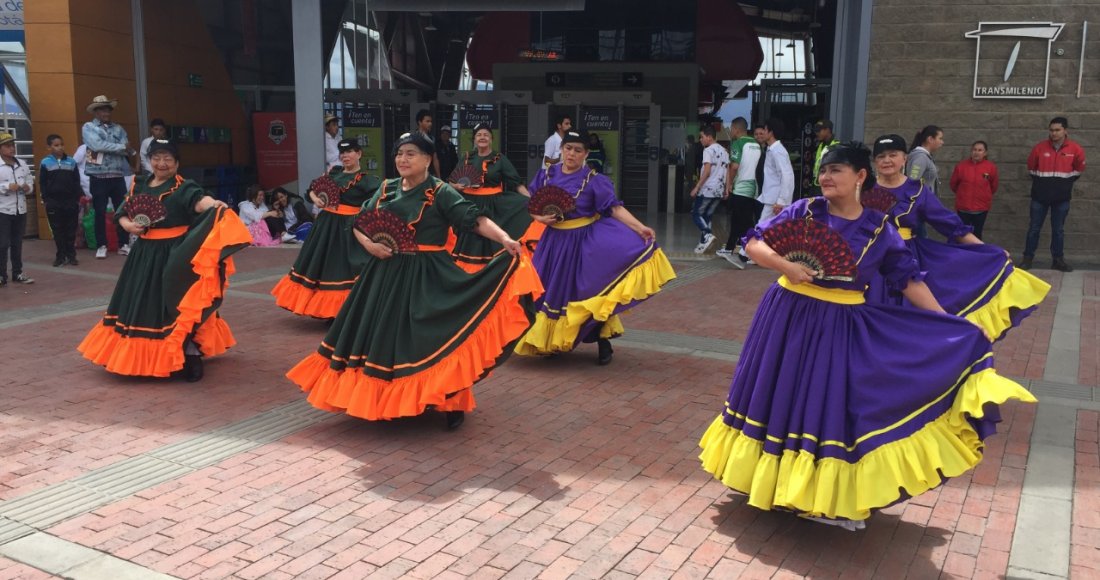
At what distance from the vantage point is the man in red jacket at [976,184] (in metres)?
12.5

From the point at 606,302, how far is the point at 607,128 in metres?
13.0

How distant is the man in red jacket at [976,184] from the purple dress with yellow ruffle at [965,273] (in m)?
6.73

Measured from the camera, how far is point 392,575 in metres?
3.74

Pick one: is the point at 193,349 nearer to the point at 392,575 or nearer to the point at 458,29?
the point at 392,575

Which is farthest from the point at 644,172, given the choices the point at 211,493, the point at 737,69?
the point at 211,493

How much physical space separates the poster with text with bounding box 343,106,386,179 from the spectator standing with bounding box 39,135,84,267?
20.9 feet

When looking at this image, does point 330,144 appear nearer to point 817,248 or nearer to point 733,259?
point 733,259

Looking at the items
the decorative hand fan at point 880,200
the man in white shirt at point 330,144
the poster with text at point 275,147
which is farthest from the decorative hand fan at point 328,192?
the poster with text at point 275,147

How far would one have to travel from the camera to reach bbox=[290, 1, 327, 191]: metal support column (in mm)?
14844

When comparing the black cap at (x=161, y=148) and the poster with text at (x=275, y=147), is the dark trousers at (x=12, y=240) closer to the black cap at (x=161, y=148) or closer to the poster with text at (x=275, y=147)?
the black cap at (x=161, y=148)

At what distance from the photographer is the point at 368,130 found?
17.9 m

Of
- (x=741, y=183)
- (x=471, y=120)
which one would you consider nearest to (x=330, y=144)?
(x=471, y=120)

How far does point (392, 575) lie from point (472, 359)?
5.79 feet

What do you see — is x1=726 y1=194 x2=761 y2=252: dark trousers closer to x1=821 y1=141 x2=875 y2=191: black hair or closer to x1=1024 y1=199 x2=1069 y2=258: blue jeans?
x1=1024 y1=199 x2=1069 y2=258: blue jeans
